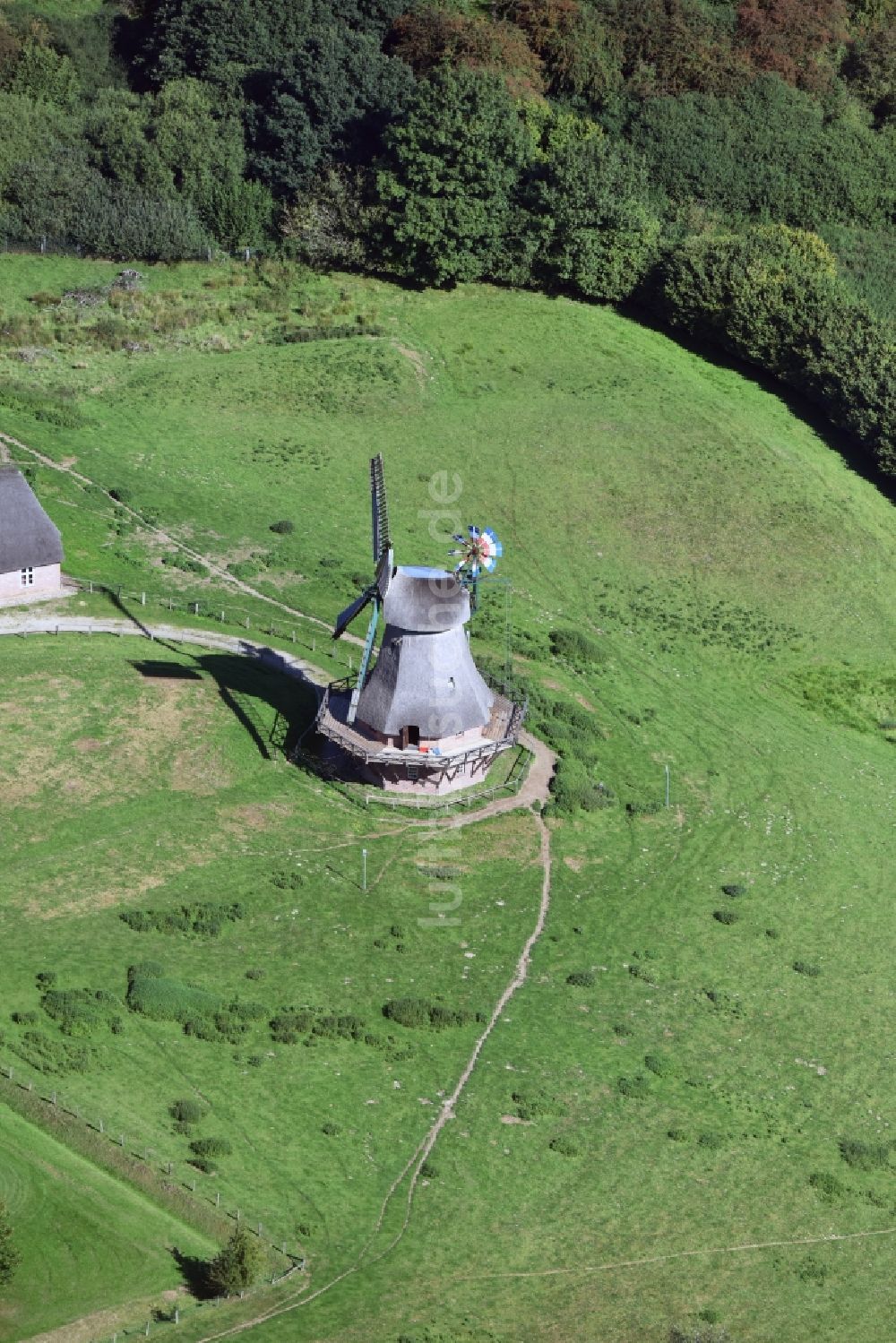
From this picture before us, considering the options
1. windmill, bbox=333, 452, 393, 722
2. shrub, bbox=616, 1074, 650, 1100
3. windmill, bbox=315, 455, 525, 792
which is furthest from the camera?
windmill, bbox=315, 455, 525, 792

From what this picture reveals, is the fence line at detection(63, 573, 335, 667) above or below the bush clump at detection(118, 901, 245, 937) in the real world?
below

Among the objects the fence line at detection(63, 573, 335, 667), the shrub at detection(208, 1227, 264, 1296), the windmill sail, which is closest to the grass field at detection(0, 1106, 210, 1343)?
the shrub at detection(208, 1227, 264, 1296)

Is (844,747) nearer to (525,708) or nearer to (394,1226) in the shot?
(525,708)

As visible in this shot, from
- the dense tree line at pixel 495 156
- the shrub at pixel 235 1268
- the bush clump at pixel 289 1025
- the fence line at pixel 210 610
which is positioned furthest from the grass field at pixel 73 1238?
the dense tree line at pixel 495 156

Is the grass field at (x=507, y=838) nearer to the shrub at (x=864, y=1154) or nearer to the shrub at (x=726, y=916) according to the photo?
the shrub at (x=864, y=1154)

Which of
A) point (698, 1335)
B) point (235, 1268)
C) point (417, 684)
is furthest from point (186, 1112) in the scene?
point (417, 684)

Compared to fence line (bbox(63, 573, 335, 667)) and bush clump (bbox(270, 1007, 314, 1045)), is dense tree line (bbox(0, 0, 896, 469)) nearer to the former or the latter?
fence line (bbox(63, 573, 335, 667))

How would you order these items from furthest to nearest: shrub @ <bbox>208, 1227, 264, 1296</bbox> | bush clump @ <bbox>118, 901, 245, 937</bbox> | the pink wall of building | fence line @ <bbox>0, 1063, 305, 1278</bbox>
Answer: the pink wall of building
bush clump @ <bbox>118, 901, 245, 937</bbox>
fence line @ <bbox>0, 1063, 305, 1278</bbox>
shrub @ <bbox>208, 1227, 264, 1296</bbox>
